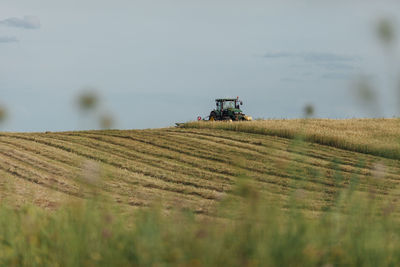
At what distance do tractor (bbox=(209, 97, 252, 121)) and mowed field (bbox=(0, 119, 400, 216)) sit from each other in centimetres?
425

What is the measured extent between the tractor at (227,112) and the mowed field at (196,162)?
4.25 meters

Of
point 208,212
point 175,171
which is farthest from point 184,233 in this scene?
point 175,171

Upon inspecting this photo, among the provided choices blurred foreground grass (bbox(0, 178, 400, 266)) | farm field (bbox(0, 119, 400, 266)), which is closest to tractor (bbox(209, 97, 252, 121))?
farm field (bbox(0, 119, 400, 266))

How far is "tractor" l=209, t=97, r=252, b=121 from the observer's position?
2156cm

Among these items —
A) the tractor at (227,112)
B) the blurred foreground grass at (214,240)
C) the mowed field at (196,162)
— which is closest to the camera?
the blurred foreground grass at (214,240)

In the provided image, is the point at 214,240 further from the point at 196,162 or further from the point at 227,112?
the point at 227,112

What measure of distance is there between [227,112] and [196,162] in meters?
10.1

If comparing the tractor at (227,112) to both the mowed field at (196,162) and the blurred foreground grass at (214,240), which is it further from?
the blurred foreground grass at (214,240)

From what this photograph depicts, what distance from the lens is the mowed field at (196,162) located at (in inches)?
348

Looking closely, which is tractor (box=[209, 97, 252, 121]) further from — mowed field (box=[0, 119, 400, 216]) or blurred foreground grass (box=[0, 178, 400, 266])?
blurred foreground grass (box=[0, 178, 400, 266])

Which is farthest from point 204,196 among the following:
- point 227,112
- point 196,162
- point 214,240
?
point 227,112

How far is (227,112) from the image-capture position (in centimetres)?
2167

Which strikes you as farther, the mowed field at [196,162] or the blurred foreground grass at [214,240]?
the mowed field at [196,162]

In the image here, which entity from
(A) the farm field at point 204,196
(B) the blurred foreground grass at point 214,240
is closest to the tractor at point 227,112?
(A) the farm field at point 204,196
